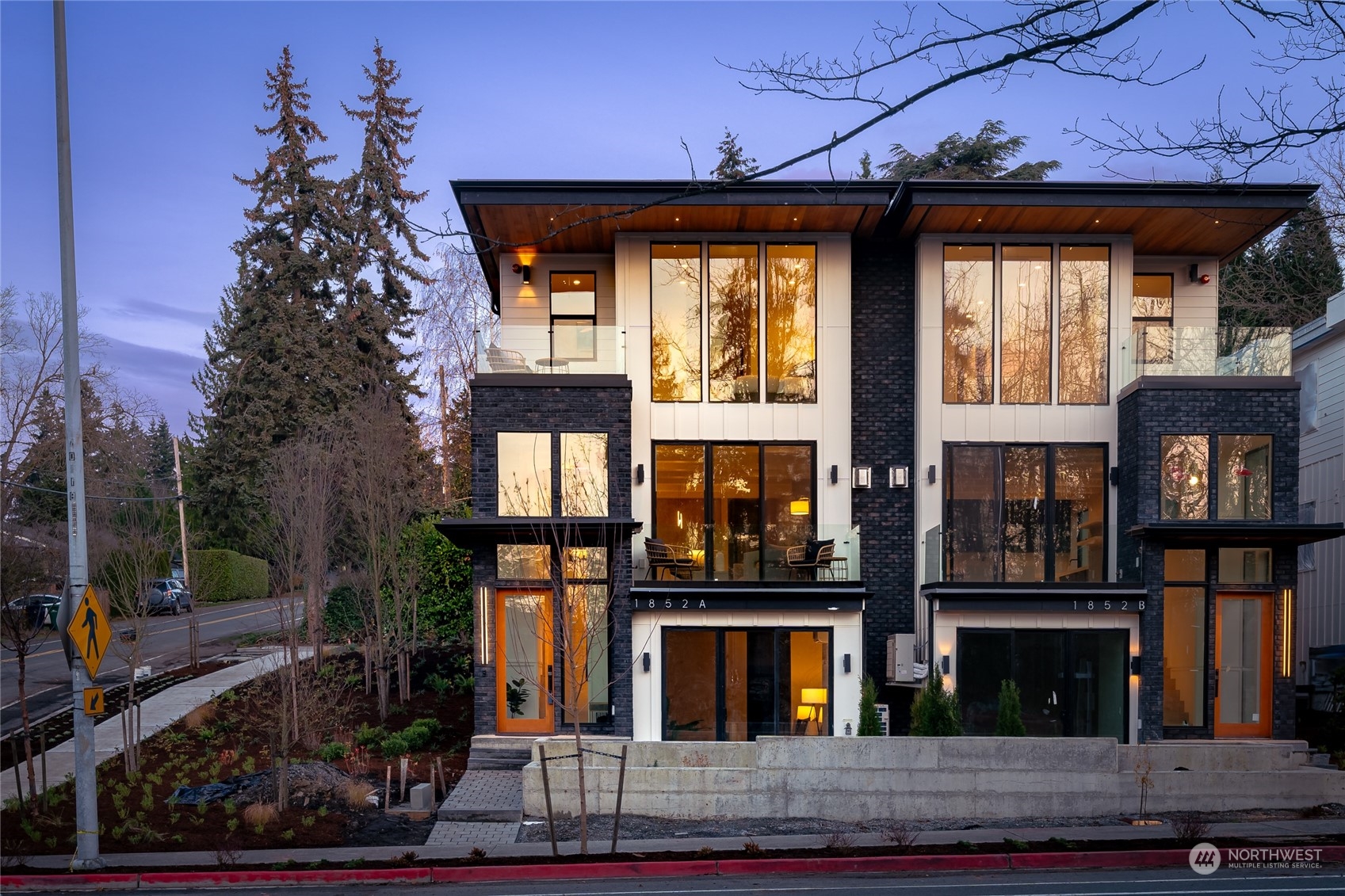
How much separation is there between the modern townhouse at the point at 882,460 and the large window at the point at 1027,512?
0.05 m

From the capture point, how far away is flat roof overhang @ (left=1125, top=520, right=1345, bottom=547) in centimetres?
1738

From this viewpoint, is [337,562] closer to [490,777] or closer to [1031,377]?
[490,777]

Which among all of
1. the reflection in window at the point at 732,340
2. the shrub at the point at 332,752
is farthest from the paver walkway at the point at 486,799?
the reflection in window at the point at 732,340

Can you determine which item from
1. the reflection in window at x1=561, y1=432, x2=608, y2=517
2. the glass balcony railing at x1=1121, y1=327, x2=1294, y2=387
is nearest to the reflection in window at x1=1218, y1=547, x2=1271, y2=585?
the glass balcony railing at x1=1121, y1=327, x2=1294, y2=387

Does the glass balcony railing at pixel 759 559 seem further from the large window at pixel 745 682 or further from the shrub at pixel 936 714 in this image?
the shrub at pixel 936 714

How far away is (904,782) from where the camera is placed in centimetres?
1438

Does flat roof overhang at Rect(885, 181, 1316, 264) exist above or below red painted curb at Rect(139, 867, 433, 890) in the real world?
above

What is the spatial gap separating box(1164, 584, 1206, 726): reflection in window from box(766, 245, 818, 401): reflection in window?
7.76 metres

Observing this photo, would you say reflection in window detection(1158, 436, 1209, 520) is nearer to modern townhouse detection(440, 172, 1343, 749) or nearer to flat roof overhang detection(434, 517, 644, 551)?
modern townhouse detection(440, 172, 1343, 749)

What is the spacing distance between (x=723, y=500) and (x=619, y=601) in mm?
2976

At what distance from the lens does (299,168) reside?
122ft

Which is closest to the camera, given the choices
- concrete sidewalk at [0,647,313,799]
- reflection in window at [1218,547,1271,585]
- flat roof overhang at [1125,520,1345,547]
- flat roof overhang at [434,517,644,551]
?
concrete sidewalk at [0,647,313,799]

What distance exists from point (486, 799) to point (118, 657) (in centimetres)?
1173

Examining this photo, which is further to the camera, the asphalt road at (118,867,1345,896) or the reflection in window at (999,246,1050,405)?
the reflection in window at (999,246,1050,405)
